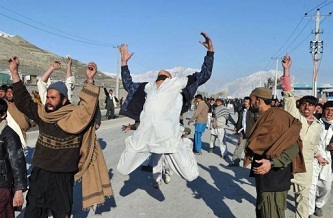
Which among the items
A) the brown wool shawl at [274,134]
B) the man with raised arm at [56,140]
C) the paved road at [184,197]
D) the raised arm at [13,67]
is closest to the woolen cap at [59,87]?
the man with raised arm at [56,140]

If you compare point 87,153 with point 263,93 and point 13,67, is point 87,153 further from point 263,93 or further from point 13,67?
point 263,93

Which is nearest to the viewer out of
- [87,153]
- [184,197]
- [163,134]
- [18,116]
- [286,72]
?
[87,153]

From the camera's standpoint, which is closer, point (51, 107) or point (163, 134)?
point (51, 107)

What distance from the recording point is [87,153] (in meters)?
4.04

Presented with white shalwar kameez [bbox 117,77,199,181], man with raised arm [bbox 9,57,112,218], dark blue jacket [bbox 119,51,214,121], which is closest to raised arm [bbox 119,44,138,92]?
dark blue jacket [bbox 119,51,214,121]

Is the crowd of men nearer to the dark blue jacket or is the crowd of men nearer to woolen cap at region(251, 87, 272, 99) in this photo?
woolen cap at region(251, 87, 272, 99)

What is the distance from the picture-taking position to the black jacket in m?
3.66

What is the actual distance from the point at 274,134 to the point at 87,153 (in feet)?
6.20

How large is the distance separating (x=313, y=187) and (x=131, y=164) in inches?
102

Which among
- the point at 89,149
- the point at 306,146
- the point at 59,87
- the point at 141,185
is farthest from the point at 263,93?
the point at 141,185

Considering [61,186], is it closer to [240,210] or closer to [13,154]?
[13,154]

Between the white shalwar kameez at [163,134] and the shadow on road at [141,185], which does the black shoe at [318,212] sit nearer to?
the white shalwar kameez at [163,134]

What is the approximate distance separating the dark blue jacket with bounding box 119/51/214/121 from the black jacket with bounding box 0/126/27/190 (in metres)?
2.35

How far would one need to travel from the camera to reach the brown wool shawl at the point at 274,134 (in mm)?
3848
